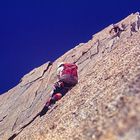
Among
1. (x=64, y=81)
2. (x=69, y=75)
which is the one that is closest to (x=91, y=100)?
(x=69, y=75)

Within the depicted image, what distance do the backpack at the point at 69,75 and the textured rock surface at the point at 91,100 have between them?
1.84 ft

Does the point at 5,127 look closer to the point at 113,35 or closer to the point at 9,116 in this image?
the point at 9,116

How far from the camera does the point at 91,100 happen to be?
1578 centimetres

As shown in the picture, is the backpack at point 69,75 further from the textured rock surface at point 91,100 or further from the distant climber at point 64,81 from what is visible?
the textured rock surface at point 91,100

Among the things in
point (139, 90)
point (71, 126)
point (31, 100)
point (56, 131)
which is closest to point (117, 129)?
point (139, 90)

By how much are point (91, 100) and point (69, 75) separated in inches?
376

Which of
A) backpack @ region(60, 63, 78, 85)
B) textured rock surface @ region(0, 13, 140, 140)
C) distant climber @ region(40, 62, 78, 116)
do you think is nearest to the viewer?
textured rock surface @ region(0, 13, 140, 140)

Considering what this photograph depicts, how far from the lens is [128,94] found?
9.12 metres

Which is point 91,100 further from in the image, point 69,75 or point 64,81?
point 64,81

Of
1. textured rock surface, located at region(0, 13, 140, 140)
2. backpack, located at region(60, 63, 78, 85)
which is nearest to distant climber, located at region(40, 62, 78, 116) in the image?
backpack, located at region(60, 63, 78, 85)

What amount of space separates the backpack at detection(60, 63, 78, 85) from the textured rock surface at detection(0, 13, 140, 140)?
1.84 ft

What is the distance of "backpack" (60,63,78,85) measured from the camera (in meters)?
25.0

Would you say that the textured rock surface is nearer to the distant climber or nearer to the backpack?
the backpack

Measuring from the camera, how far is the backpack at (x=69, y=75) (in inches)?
985
